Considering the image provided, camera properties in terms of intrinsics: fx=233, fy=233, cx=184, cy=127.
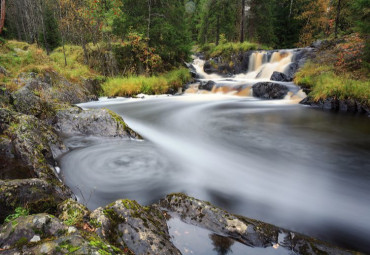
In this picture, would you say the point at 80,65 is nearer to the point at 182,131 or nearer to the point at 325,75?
the point at 182,131

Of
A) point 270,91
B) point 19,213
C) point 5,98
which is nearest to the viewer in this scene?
point 19,213

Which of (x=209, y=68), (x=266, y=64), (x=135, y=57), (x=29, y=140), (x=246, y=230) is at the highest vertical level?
(x=135, y=57)

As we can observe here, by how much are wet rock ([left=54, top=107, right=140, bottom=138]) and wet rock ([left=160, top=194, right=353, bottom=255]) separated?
11.5ft

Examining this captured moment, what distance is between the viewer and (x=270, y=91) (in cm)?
1305

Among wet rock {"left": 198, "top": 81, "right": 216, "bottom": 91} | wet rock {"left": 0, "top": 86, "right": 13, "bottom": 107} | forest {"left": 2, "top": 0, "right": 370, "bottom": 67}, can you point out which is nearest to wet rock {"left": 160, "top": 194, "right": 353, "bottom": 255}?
wet rock {"left": 0, "top": 86, "right": 13, "bottom": 107}

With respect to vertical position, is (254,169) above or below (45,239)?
below

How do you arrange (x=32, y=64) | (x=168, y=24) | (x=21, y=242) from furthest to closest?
(x=168, y=24) → (x=32, y=64) → (x=21, y=242)

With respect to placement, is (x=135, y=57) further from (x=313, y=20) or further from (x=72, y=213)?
(x=313, y=20)

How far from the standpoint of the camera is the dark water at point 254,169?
3361 millimetres

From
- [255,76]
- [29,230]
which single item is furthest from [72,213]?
[255,76]

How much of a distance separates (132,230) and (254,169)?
Answer: 3.25 metres

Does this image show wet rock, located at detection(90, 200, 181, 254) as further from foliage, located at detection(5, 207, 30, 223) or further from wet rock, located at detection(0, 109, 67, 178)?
wet rock, located at detection(0, 109, 67, 178)

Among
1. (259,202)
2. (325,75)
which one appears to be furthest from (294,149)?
(325,75)

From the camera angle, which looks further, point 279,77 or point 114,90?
point 279,77
